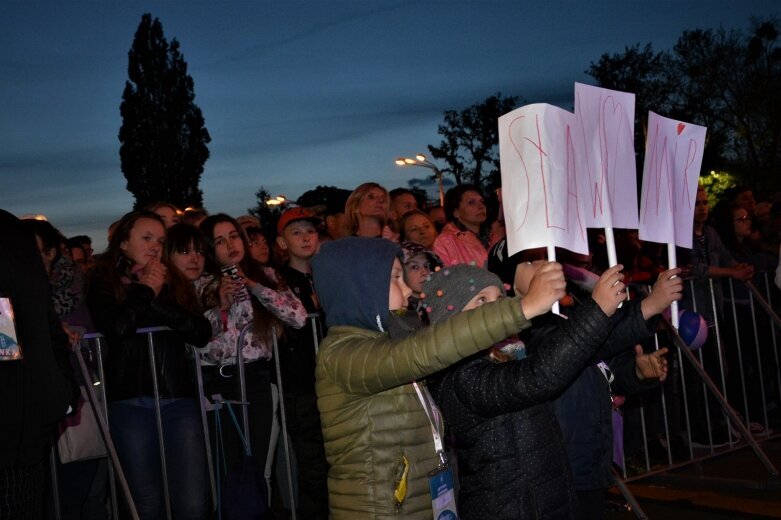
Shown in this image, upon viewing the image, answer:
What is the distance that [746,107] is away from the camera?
42.8 meters

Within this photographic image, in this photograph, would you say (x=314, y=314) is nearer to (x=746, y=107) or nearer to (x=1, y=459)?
(x=1, y=459)

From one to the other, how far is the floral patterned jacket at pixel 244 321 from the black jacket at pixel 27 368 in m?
2.68

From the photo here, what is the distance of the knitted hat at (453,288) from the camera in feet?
12.3

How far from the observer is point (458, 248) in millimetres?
7641

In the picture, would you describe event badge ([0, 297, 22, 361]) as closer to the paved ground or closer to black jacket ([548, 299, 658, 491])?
black jacket ([548, 299, 658, 491])

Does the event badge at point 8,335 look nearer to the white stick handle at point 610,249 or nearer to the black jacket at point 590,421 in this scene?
the white stick handle at point 610,249

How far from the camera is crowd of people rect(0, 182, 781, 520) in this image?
11.8 feet

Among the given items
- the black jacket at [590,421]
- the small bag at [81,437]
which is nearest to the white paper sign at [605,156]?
the black jacket at [590,421]

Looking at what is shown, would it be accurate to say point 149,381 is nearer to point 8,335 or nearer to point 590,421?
point 8,335

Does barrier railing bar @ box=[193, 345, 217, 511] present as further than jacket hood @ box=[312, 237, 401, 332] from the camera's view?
Yes

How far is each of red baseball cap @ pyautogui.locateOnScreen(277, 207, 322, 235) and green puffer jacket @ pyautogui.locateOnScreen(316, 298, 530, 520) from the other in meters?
3.07

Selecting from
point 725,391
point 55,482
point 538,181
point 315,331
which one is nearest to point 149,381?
point 55,482

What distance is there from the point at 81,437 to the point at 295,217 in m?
2.35

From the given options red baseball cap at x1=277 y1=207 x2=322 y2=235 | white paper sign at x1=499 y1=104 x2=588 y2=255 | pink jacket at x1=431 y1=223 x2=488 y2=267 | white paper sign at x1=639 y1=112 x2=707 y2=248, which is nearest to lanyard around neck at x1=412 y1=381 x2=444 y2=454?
white paper sign at x1=499 y1=104 x2=588 y2=255
